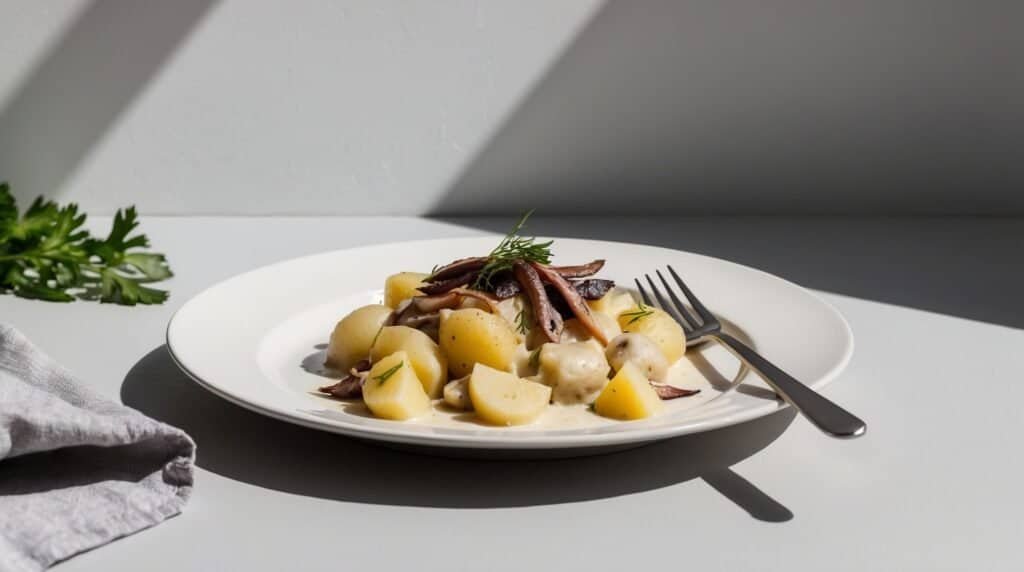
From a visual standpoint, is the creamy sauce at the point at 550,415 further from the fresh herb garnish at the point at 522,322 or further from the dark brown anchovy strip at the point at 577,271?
the dark brown anchovy strip at the point at 577,271

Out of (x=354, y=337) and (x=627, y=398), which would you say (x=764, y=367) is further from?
(x=354, y=337)

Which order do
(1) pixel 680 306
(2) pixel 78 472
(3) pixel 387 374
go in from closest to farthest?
(2) pixel 78 472 → (3) pixel 387 374 → (1) pixel 680 306

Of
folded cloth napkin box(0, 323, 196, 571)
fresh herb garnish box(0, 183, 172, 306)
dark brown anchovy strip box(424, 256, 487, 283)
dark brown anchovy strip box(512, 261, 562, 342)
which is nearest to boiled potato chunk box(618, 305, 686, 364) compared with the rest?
dark brown anchovy strip box(512, 261, 562, 342)

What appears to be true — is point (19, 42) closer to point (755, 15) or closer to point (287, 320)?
point (287, 320)

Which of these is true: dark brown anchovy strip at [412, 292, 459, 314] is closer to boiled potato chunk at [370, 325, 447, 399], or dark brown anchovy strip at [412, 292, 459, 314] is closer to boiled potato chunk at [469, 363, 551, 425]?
boiled potato chunk at [370, 325, 447, 399]

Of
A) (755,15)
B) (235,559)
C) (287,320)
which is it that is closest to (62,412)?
(235,559)

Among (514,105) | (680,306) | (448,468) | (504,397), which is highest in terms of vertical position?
(514,105)

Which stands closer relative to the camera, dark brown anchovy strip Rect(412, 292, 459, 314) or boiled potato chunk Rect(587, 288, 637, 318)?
dark brown anchovy strip Rect(412, 292, 459, 314)

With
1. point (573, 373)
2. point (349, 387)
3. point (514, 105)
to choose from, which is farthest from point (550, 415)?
point (514, 105)
